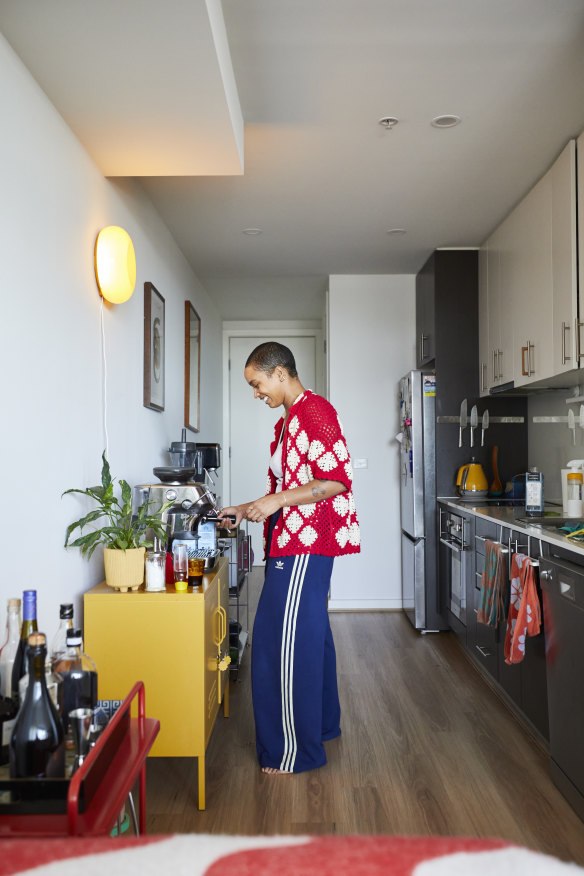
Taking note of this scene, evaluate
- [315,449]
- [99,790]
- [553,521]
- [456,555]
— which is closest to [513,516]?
[553,521]

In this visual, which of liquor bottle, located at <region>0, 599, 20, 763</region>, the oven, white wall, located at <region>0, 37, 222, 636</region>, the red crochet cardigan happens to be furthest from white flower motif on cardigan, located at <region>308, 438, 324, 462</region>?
the oven

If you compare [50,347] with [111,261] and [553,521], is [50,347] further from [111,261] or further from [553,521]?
[553,521]

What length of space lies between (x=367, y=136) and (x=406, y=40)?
2.26 feet

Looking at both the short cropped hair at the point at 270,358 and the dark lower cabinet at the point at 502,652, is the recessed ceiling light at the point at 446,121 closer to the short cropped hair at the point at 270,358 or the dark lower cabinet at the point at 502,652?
the short cropped hair at the point at 270,358

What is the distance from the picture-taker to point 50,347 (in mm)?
2105

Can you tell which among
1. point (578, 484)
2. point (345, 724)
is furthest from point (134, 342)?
point (578, 484)

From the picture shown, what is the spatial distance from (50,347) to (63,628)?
92 cm

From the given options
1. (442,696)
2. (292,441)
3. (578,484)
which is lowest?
(442,696)

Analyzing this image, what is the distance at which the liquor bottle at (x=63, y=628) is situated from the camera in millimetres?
1475

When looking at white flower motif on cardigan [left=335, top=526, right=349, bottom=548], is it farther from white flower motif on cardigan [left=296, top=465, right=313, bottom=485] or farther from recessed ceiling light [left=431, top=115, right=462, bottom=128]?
recessed ceiling light [left=431, top=115, right=462, bottom=128]

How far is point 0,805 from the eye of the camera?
1.14 m

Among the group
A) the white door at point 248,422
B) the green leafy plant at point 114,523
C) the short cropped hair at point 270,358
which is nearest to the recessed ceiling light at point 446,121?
the short cropped hair at point 270,358

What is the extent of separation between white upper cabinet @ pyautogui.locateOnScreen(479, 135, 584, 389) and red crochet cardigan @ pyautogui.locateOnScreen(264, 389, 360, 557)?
118cm

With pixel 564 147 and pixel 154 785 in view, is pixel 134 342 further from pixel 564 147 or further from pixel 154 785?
pixel 564 147
